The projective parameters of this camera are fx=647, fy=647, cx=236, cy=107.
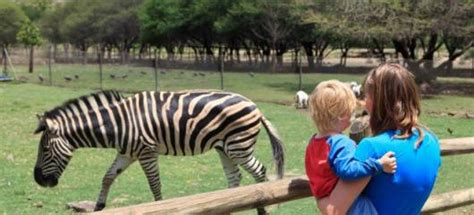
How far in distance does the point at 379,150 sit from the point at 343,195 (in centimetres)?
25

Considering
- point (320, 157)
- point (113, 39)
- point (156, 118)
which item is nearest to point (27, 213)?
point (156, 118)

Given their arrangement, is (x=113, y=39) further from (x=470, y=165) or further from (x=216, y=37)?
(x=470, y=165)

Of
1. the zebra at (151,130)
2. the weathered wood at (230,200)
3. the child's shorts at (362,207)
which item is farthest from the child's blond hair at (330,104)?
the zebra at (151,130)

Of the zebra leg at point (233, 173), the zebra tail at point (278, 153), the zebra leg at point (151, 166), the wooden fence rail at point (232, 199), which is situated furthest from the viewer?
the zebra leg at point (233, 173)

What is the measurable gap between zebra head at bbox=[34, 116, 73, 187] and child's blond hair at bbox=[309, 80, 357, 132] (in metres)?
4.25

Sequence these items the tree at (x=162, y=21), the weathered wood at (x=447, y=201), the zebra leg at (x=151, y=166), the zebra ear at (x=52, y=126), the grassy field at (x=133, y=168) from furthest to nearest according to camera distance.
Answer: the tree at (x=162, y=21), the grassy field at (x=133, y=168), the zebra leg at (x=151, y=166), the zebra ear at (x=52, y=126), the weathered wood at (x=447, y=201)

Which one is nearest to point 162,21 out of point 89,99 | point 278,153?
point 89,99

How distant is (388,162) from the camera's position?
2.58 m

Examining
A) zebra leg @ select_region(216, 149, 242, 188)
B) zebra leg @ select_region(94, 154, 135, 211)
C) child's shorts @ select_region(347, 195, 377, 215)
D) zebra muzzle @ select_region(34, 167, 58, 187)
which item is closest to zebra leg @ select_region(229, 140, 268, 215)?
zebra leg @ select_region(216, 149, 242, 188)

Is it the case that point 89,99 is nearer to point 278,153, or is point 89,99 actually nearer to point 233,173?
point 233,173

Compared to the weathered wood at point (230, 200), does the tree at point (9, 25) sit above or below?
above

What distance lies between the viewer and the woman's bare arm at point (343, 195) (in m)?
2.68

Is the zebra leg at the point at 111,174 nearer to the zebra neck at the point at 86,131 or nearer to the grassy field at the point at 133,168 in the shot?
the zebra neck at the point at 86,131

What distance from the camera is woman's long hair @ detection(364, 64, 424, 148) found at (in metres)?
2.66
